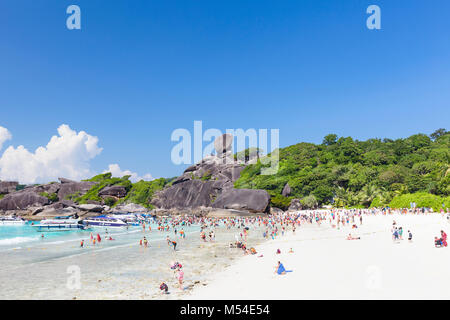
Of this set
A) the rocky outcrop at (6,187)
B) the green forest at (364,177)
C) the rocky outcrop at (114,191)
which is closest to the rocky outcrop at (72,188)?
the rocky outcrop at (114,191)

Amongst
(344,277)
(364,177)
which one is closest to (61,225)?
(344,277)

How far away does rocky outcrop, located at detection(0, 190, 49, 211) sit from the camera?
9931 centimetres

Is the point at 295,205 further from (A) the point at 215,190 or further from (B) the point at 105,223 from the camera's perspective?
(B) the point at 105,223

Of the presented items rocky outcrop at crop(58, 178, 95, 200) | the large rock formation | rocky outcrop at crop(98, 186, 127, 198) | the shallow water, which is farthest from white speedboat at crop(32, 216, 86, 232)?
rocky outcrop at crop(58, 178, 95, 200)

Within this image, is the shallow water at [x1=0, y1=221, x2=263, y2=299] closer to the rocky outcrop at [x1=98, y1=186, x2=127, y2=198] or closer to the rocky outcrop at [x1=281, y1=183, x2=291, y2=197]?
the rocky outcrop at [x1=281, y1=183, x2=291, y2=197]

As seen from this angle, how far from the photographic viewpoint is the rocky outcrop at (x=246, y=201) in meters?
70.2

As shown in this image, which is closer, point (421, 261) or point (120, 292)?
point (120, 292)

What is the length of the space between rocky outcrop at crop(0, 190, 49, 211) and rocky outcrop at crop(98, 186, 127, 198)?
19.1m

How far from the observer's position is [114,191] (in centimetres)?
11462
